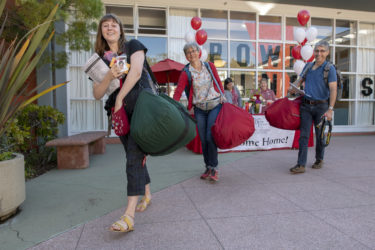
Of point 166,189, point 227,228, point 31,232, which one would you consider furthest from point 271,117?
point 31,232

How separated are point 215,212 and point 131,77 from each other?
57.1 inches

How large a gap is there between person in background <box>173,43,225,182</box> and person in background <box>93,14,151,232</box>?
1.22m

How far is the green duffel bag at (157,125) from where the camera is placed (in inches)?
75.3

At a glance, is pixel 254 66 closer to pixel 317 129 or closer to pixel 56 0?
pixel 317 129

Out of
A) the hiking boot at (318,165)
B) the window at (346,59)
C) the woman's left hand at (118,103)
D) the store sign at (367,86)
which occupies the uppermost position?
the window at (346,59)

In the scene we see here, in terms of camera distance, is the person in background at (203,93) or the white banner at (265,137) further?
the white banner at (265,137)

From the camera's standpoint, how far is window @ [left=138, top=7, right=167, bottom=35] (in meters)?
8.48

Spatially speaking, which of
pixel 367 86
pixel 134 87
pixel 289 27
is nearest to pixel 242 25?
pixel 289 27

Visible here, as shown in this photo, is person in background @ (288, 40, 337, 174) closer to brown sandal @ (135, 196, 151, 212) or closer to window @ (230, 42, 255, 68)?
brown sandal @ (135, 196, 151, 212)

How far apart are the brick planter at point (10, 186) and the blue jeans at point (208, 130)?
2.07 m

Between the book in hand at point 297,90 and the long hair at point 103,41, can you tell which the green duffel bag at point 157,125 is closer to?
the long hair at point 103,41

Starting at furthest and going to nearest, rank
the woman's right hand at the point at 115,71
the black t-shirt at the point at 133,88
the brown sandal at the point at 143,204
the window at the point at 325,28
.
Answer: the window at the point at 325,28
the brown sandal at the point at 143,204
the black t-shirt at the point at 133,88
the woman's right hand at the point at 115,71

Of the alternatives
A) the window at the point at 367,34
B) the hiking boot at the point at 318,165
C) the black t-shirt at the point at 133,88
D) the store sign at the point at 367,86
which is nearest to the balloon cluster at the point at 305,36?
the hiking boot at the point at 318,165

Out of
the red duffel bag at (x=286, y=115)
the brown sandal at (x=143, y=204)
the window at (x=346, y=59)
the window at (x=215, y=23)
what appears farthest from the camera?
the window at (x=346, y=59)
